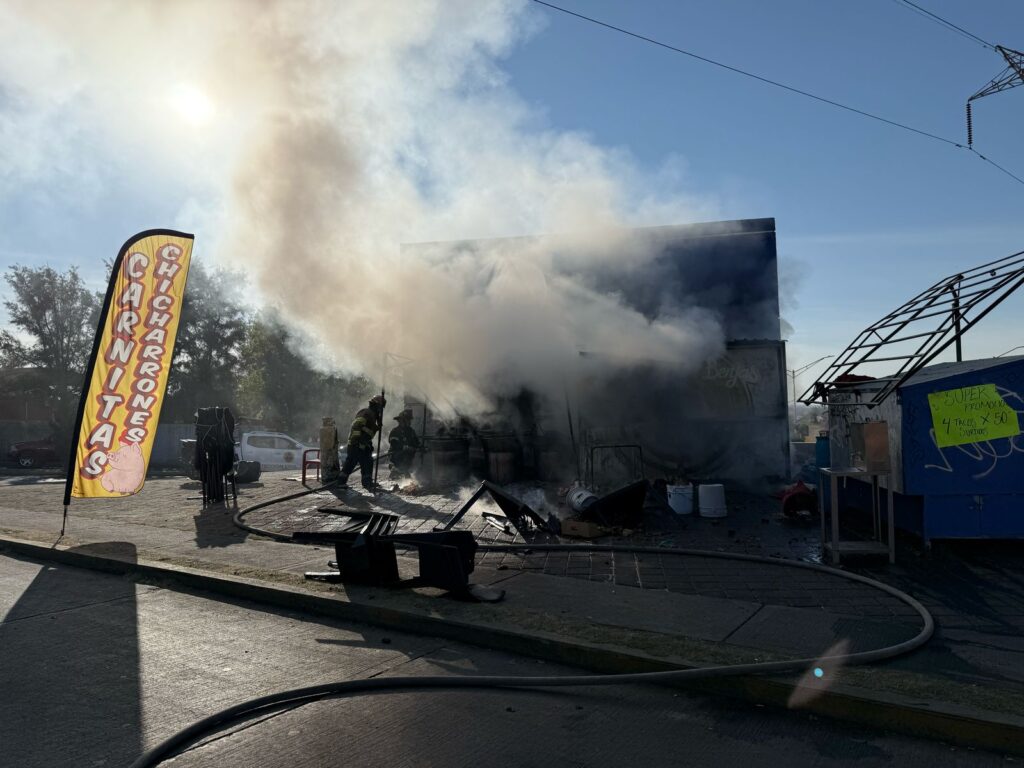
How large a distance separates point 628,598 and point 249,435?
63.0 feet

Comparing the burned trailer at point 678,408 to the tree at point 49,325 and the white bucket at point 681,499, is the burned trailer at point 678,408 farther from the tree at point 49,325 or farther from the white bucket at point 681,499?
the tree at point 49,325

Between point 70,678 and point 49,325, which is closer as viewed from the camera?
point 70,678

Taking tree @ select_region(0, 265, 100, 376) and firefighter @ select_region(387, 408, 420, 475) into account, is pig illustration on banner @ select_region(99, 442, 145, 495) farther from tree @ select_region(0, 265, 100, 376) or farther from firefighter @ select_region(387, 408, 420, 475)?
tree @ select_region(0, 265, 100, 376)

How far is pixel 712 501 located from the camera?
903cm

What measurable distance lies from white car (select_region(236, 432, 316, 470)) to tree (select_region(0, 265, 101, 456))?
16882mm

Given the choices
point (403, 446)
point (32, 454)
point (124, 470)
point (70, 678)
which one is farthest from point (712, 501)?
point (32, 454)

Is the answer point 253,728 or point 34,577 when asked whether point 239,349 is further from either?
point 253,728

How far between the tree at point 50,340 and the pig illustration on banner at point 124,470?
96.5ft

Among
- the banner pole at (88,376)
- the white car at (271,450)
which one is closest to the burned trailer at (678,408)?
the banner pole at (88,376)

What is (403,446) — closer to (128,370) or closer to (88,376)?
(128,370)

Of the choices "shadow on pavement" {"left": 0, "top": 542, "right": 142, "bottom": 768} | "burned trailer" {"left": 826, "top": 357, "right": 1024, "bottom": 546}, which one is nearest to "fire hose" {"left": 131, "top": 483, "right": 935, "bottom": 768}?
"shadow on pavement" {"left": 0, "top": 542, "right": 142, "bottom": 768}

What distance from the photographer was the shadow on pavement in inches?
126

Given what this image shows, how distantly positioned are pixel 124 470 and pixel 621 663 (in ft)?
23.7

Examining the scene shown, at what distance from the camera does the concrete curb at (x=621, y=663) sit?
10.6 feet
